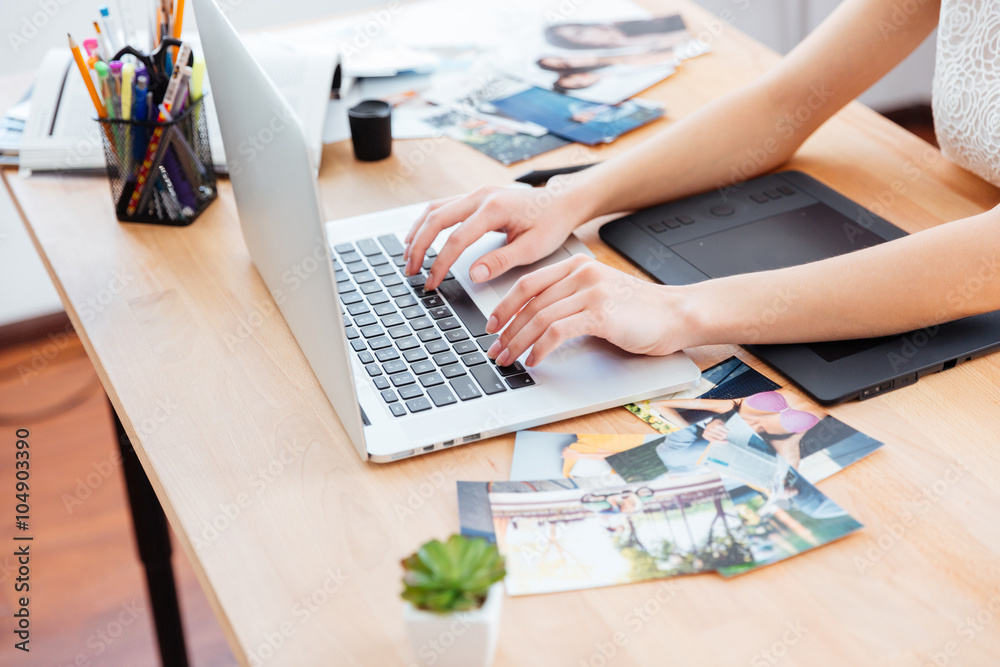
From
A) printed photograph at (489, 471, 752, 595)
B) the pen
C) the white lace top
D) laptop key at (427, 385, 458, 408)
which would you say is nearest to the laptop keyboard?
laptop key at (427, 385, 458, 408)

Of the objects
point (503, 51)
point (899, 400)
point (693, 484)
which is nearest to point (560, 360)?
point (693, 484)

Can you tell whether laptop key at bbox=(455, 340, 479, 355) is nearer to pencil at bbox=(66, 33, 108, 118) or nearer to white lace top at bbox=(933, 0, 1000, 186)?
pencil at bbox=(66, 33, 108, 118)

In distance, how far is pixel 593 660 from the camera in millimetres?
599

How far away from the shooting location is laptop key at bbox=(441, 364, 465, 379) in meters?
0.83

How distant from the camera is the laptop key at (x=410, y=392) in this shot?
81 centimetres

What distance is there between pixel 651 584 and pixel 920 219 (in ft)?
2.11

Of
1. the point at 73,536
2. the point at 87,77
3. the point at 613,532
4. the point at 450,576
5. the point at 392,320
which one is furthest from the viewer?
the point at 73,536

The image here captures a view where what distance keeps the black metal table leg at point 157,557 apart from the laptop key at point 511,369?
1.93 feet

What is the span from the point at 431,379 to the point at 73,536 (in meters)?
1.39

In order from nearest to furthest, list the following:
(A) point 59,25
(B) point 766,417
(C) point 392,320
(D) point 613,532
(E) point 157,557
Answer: (D) point 613,532, (B) point 766,417, (C) point 392,320, (E) point 157,557, (A) point 59,25

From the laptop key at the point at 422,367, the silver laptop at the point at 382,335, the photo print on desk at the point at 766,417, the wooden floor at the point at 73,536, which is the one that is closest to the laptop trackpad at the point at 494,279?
the silver laptop at the point at 382,335

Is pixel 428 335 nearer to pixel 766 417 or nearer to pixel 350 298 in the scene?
pixel 350 298

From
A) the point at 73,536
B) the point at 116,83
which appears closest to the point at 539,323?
the point at 116,83

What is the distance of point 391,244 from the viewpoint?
103 centimetres
